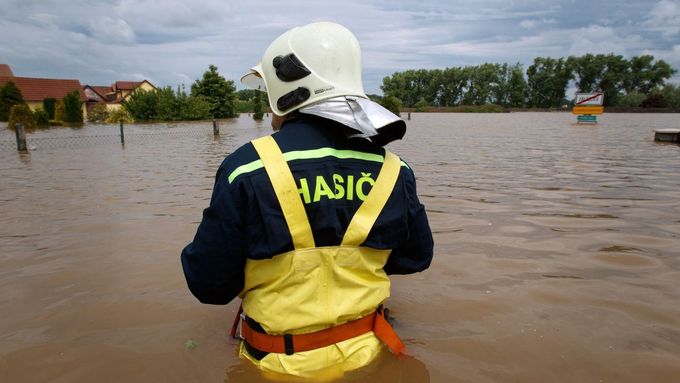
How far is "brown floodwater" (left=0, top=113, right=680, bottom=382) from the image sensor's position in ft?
8.92

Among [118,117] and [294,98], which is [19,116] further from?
[294,98]

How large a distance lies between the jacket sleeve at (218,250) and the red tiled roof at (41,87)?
5538 centimetres

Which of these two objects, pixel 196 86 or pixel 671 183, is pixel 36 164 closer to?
pixel 671 183

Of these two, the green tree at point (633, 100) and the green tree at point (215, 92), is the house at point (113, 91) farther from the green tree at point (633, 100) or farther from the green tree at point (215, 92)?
the green tree at point (633, 100)

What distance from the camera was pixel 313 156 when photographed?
1932 millimetres

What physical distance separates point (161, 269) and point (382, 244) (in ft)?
10.2

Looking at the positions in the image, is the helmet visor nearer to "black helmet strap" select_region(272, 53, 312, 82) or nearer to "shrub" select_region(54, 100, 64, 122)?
"black helmet strap" select_region(272, 53, 312, 82)

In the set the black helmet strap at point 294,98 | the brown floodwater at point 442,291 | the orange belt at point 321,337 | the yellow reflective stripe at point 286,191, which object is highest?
the black helmet strap at point 294,98

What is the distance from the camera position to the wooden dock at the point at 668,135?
1766 cm

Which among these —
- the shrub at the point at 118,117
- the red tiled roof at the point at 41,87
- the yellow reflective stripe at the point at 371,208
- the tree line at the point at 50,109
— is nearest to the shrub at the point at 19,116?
the tree line at the point at 50,109

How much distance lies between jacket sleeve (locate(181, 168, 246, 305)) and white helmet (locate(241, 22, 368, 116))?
476 mm

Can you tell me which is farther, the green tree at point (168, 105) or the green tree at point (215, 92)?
the green tree at point (215, 92)

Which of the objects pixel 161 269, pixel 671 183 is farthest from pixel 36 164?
pixel 671 183

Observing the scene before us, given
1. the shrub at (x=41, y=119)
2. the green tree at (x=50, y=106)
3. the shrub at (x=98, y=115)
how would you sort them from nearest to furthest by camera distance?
1. the shrub at (x=41, y=119)
2. the green tree at (x=50, y=106)
3. the shrub at (x=98, y=115)
